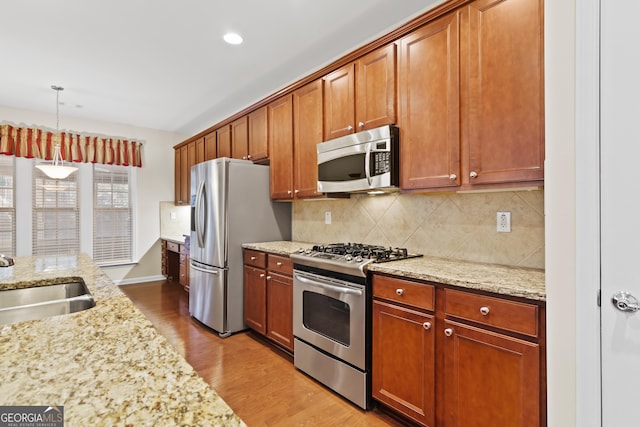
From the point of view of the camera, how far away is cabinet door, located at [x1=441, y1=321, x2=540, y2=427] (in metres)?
1.38

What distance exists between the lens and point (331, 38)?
2.78 meters

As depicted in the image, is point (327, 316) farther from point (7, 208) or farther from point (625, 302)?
point (7, 208)

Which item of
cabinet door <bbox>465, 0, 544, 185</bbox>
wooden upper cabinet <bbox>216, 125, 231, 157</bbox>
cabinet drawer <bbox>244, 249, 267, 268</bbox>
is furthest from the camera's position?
wooden upper cabinet <bbox>216, 125, 231, 157</bbox>

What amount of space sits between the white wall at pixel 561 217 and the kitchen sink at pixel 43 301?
1.78 metres

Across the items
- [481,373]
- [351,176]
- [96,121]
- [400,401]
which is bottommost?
[400,401]

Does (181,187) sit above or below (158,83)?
below

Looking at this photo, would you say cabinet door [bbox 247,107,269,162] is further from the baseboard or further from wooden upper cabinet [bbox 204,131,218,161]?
the baseboard

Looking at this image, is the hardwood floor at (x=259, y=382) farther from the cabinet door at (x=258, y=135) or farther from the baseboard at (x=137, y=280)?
the baseboard at (x=137, y=280)

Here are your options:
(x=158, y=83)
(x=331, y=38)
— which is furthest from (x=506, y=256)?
(x=158, y=83)

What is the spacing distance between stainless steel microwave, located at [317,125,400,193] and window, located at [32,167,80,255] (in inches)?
173

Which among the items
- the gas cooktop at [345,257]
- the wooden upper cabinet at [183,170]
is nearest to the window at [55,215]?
the wooden upper cabinet at [183,170]

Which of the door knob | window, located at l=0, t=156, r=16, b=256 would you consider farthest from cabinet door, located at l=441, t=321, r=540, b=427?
window, located at l=0, t=156, r=16, b=256

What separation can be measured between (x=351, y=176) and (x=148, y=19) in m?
1.94

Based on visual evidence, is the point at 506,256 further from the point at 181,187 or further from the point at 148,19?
the point at 181,187
